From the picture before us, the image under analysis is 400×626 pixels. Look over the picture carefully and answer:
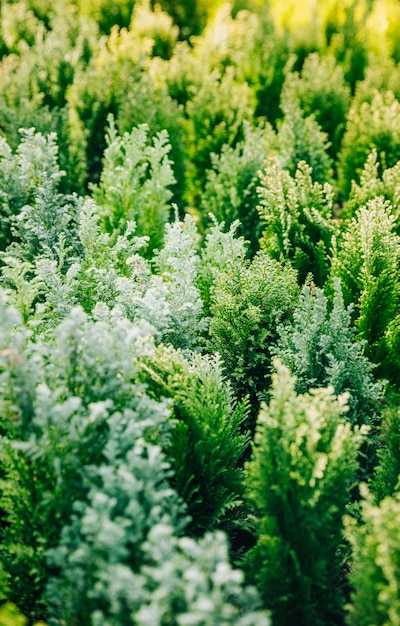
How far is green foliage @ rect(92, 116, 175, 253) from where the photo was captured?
16.7ft

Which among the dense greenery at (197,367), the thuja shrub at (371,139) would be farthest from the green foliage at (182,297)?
the thuja shrub at (371,139)

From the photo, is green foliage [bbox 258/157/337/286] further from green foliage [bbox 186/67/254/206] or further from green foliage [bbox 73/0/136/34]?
green foliage [bbox 73/0/136/34]

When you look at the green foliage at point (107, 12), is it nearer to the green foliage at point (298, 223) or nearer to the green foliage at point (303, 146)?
the green foliage at point (303, 146)

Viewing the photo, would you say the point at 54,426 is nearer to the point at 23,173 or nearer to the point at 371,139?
the point at 23,173

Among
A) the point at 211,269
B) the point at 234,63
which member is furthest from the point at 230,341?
the point at 234,63

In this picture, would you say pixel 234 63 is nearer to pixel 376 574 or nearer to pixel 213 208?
pixel 213 208

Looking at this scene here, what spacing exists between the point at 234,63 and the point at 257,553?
7242 mm

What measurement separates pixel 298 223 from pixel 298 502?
2531 mm

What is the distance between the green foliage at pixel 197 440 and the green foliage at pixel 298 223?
165cm

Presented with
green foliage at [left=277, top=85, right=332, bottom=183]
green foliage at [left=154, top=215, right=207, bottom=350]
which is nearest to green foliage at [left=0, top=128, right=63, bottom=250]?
green foliage at [left=154, top=215, right=207, bottom=350]

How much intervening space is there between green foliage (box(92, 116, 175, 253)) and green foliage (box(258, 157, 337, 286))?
0.99m

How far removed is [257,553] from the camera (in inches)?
120

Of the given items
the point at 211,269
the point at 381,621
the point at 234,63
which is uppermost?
the point at 234,63

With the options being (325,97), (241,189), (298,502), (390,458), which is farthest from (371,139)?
(298,502)
